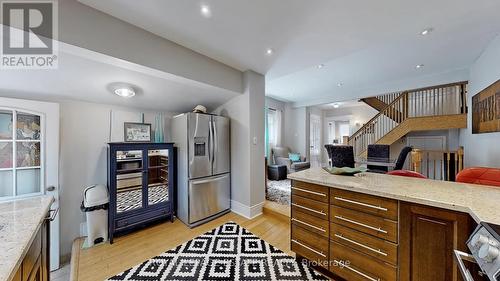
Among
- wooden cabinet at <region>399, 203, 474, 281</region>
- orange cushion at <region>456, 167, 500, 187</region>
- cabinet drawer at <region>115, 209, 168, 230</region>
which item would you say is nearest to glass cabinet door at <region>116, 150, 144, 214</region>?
cabinet drawer at <region>115, 209, 168, 230</region>

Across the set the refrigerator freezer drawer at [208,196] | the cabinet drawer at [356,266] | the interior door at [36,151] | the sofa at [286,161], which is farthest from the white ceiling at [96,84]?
the sofa at [286,161]

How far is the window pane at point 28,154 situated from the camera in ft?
6.88

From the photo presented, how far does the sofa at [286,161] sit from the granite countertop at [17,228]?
5148 millimetres

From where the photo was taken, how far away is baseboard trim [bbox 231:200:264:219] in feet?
9.98

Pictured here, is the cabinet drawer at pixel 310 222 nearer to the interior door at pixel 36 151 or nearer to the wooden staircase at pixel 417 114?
the interior door at pixel 36 151

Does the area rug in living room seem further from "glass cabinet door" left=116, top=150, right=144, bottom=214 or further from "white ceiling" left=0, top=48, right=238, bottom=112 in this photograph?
"glass cabinet door" left=116, top=150, right=144, bottom=214

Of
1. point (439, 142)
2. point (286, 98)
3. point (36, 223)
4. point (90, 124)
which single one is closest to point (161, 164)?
point (90, 124)

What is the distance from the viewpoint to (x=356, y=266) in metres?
1.48

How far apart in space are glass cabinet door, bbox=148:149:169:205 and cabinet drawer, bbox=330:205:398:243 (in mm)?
2410

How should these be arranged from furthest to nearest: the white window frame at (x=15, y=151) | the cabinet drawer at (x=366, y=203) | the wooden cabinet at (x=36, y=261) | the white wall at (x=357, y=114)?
the white wall at (x=357, y=114)
the white window frame at (x=15, y=151)
the cabinet drawer at (x=366, y=203)
the wooden cabinet at (x=36, y=261)

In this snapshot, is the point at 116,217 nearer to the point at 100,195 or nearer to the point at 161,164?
the point at 100,195

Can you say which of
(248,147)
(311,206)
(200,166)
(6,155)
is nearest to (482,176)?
(311,206)

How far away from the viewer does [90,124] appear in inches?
104

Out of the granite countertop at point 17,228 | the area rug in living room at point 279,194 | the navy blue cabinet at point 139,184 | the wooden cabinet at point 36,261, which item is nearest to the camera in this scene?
the granite countertop at point 17,228
